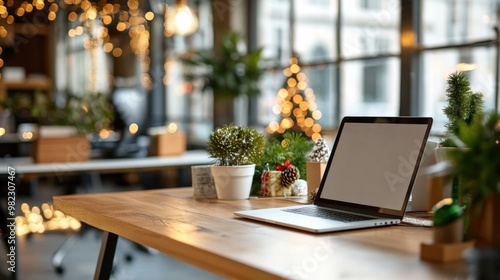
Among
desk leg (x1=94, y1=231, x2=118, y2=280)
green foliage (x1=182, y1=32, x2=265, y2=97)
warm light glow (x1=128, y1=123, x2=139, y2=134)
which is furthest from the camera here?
green foliage (x1=182, y1=32, x2=265, y2=97)

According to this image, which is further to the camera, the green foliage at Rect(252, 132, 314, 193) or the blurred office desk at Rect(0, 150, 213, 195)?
the blurred office desk at Rect(0, 150, 213, 195)

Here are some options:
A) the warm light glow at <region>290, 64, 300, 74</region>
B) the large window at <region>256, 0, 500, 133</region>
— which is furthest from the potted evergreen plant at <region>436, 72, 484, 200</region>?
the warm light glow at <region>290, 64, 300, 74</region>

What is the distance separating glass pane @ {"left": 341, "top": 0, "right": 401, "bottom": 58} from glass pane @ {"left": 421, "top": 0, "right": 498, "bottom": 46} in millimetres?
293

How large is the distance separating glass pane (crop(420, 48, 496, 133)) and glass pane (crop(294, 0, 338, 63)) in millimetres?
1251

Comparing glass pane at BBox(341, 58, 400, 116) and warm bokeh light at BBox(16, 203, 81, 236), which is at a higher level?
glass pane at BBox(341, 58, 400, 116)

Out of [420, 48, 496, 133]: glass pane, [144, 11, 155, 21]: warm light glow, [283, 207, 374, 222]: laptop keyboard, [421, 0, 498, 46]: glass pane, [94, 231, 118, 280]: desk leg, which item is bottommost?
[94, 231, 118, 280]: desk leg

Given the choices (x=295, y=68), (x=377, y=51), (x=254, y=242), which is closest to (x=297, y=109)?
(x=295, y=68)

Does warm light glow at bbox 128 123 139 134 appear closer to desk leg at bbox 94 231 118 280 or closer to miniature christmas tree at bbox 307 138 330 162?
desk leg at bbox 94 231 118 280

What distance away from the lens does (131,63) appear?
10547 mm

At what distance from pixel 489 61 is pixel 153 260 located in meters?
2.59

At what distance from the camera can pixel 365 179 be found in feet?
5.61

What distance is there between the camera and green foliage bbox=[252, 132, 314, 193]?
7.16 ft

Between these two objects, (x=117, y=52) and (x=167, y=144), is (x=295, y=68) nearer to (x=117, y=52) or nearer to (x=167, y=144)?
(x=167, y=144)

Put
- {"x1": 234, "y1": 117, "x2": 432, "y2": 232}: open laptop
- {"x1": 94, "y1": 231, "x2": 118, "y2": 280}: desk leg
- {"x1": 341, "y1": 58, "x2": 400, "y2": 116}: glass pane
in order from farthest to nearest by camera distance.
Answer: {"x1": 341, "y1": 58, "x2": 400, "y2": 116}: glass pane < {"x1": 94, "y1": 231, "x2": 118, "y2": 280}: desk leg < {"x1": 234, "y1": 117, "x2": 432, "y2": 232}: open laptop
